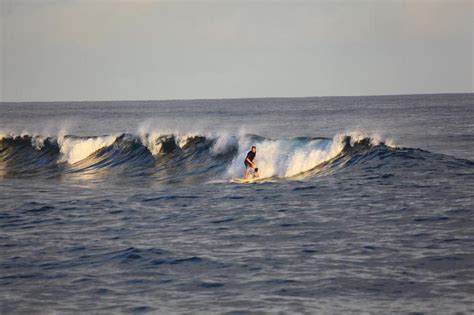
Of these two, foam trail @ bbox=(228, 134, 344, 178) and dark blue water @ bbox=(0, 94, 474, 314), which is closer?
dark blue water @ bbox=(0, 94, 474, 314)

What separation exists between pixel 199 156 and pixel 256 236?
15.3 m

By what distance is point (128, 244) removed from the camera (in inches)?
506

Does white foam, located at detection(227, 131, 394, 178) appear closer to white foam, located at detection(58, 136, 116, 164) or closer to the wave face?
the wave face

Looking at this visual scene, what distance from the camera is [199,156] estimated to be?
1121 inches

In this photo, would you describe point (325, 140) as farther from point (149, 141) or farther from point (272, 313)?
point (272, 313)

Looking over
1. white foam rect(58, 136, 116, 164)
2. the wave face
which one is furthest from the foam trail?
white foam rect(58, 136, 116, 164)

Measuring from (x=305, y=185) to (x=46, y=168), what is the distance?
13790 mm

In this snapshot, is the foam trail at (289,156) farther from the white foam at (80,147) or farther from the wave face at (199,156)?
the white foam at (80,147)

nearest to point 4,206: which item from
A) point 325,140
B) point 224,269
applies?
point 224,269

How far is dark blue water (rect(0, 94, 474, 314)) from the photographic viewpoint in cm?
973

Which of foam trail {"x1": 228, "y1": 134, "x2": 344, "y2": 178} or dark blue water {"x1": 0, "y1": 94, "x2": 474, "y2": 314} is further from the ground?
foam trail {"x1": 228, "y1": 134, "x2": 344, "y2": 178}

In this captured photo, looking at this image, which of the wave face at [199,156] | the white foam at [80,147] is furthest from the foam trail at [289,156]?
the white foam at [80,147]

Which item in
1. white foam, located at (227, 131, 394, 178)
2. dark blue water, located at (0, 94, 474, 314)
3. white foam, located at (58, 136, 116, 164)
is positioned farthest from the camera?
white foam, located at (58, 136, 116, 164)

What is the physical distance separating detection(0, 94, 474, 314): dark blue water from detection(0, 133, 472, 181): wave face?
0.13 meters
